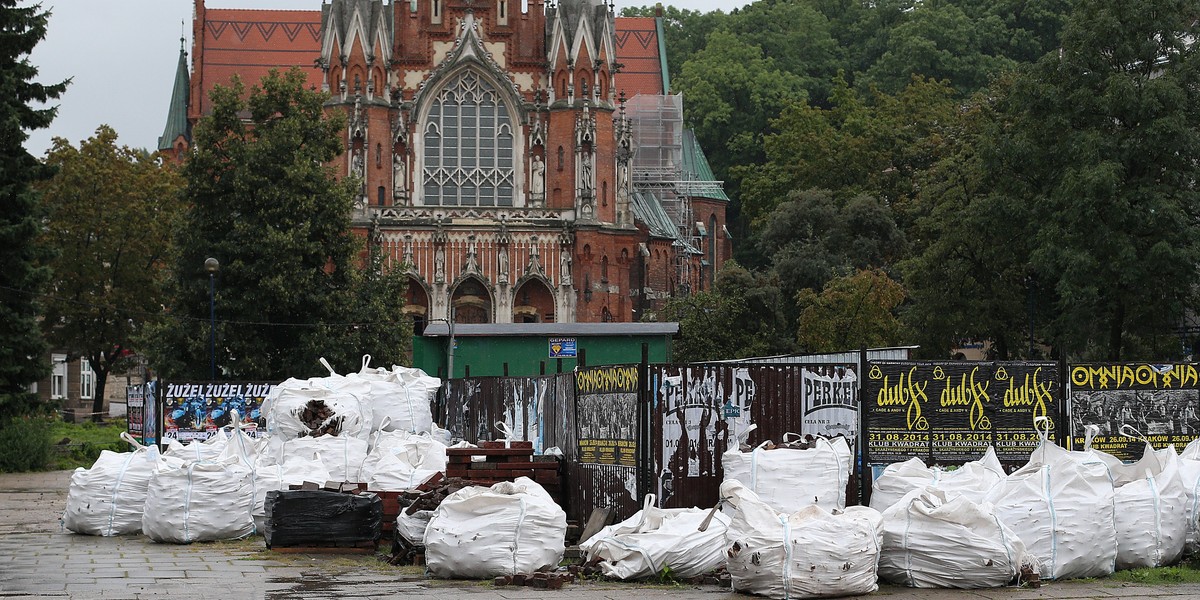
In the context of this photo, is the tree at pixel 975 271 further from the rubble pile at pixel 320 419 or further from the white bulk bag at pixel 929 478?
the white bulk bag at pixel 929 478

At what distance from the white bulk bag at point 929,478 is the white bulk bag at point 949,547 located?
0.96 m

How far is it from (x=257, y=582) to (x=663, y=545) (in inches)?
131

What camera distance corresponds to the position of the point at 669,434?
15.0m

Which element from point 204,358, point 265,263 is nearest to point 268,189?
point 265,263

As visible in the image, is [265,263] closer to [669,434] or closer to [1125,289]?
[1125,289]

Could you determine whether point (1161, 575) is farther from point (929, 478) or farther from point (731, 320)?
point (731, 320)

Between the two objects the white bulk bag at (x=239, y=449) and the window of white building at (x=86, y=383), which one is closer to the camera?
the white bulk bag at (x=239, y=449)

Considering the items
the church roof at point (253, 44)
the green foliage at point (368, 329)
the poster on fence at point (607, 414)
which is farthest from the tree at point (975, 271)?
the church roof at point (253, 44)

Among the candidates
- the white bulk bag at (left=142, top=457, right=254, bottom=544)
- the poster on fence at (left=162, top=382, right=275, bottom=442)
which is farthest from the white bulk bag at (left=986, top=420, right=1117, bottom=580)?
the poster on fence at (left=162, top=382, right=275, bottom=442)

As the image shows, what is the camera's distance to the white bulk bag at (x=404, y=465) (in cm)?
1792

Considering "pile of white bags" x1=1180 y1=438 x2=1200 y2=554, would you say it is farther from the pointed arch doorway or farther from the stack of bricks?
the pointed arch doorway

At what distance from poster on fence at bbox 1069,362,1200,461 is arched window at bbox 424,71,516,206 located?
156 ft

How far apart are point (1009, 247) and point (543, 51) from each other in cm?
2613

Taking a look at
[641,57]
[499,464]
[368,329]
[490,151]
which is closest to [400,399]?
[499,464]
